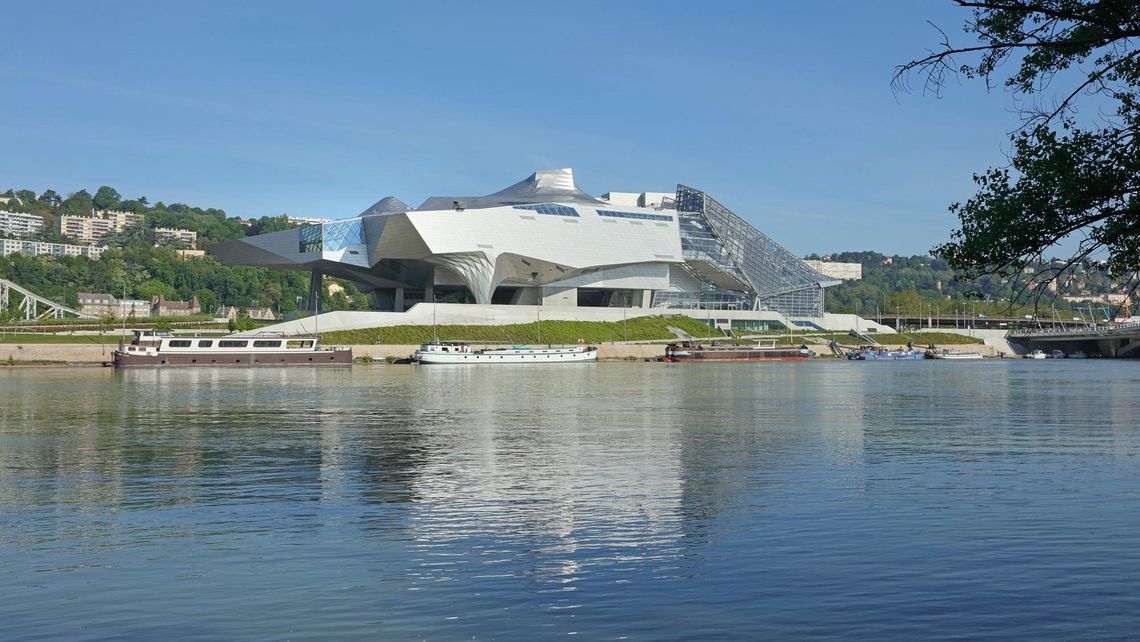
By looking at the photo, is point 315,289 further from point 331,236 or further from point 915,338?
point 915,338

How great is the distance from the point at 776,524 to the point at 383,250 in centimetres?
9368

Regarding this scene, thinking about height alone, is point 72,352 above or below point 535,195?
below

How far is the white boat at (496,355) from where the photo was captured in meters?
97.1

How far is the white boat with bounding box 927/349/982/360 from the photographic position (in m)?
131

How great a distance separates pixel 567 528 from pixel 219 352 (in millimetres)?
79732

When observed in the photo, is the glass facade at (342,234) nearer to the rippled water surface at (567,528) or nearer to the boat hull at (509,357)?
the boat hull at (509,357)

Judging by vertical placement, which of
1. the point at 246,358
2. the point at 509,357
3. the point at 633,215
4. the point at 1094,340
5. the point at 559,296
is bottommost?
the point at 509,357

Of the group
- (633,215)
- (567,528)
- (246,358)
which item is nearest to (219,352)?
(246,358)

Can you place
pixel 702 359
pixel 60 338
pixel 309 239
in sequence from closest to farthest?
pixel 60 338, pixel 309 239, pixel 702 359

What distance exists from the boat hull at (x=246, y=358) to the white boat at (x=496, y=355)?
720cm

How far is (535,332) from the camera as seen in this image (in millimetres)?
114375

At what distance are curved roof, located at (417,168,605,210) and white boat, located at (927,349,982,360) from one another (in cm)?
4285

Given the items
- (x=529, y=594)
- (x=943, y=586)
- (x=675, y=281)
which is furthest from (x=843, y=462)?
(x=675, y=281)

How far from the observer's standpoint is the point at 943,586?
1392cm
